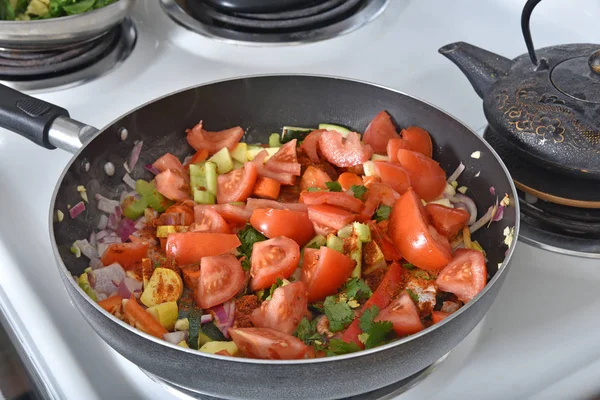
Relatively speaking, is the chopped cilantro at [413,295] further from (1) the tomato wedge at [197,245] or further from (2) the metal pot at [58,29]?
(2) the metal pot at [58,29]

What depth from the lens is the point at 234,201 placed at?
1.08m

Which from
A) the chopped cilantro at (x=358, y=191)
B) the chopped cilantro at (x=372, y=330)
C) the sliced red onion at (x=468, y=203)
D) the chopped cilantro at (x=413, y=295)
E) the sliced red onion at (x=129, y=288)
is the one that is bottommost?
the sliced red onion at (x=129, y=288)

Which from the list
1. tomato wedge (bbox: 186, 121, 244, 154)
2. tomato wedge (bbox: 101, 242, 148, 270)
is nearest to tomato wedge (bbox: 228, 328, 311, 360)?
tomato wedge (bbox: 101, 242, 148, 270)

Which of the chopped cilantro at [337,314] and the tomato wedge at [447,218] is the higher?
the tomato wedge at [447,218]

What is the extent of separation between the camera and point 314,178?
112 centimetres

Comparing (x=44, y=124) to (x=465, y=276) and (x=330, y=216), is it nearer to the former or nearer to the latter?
(x=330, y=216)

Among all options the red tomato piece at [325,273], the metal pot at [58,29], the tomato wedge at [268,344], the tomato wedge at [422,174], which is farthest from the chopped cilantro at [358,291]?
the metal pot at [58,29]

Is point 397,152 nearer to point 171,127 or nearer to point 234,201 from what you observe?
point 234,201

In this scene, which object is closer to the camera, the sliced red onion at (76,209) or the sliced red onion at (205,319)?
the sliced red onion at (205,319)

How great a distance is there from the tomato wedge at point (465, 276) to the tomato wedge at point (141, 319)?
38cm

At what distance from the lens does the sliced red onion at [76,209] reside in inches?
39.8

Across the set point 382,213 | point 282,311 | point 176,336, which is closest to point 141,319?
point 176,336

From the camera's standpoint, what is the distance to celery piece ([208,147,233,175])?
115 centimetres

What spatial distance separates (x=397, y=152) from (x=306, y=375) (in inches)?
19.3
